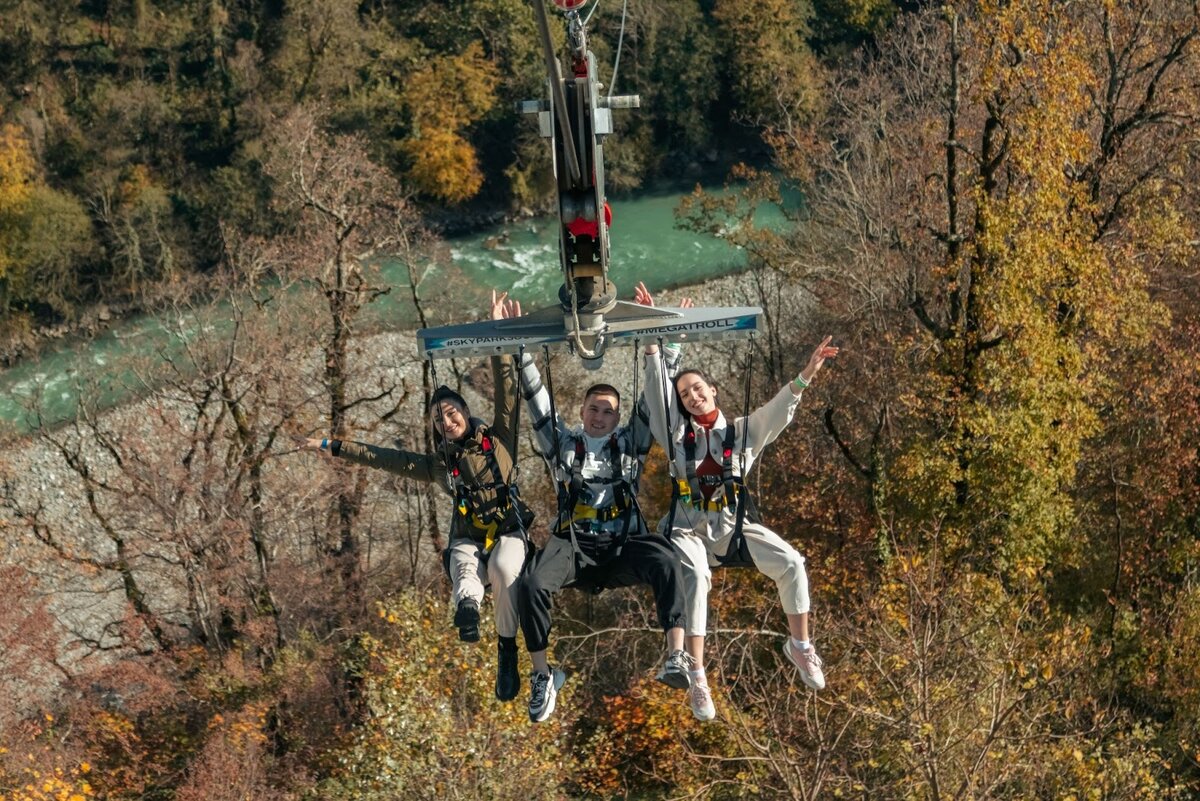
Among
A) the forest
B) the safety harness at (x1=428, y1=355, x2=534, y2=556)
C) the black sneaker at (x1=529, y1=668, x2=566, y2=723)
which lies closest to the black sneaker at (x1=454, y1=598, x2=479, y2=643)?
the safety harness at (x1=428, y1=355, x2=534, y2=556)

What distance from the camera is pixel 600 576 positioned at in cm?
799

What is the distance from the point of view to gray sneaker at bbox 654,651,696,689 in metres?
7.78

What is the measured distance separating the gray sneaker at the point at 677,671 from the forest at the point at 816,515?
191 inches

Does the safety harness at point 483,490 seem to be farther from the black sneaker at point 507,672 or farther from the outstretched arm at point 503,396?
the black sneaker at point 507,672

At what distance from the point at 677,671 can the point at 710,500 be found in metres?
1.01

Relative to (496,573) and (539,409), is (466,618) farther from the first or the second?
(539,409)

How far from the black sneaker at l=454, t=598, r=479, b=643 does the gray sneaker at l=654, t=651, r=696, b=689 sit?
1089 mm

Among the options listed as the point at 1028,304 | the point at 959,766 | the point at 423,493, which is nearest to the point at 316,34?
the point at 423,493

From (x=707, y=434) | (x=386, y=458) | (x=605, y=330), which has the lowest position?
(x=386, y=458)

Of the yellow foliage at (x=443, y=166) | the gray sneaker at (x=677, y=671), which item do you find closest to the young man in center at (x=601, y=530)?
the gray sneaker at (x=677, y=671)

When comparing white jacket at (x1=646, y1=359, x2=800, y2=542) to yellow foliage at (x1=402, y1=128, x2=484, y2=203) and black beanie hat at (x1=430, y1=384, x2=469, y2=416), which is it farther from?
yellow foliage at (x1=402, y1=128, x2=484, y2=203)

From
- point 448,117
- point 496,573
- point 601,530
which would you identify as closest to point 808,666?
point 601,530

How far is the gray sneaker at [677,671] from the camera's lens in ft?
25.5

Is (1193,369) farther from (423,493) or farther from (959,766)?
(423,493)
